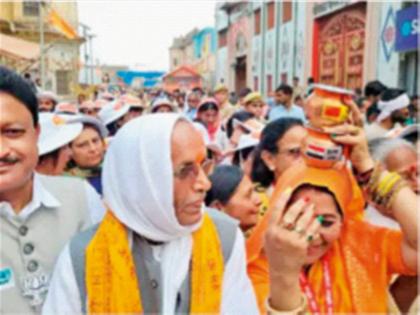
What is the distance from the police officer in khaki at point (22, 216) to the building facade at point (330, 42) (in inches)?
353

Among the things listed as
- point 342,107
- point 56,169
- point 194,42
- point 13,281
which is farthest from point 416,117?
point 194,42

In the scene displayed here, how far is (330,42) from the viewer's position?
13.7 metres

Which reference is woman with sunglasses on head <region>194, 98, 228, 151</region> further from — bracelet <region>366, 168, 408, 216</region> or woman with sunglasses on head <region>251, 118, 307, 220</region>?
bracelet <region>366, 168, 408, 216</region>

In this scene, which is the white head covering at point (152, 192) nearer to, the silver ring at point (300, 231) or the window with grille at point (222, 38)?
the silver ring at point (300, 231)

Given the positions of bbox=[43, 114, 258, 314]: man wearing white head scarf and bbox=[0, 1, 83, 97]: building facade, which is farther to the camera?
bbox=[0, 1, 83, 97]: building facade

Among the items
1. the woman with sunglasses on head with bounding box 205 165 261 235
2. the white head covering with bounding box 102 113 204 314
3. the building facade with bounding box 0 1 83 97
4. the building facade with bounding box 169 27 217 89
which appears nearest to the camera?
the white head covering with bounding box 102 113 204 314

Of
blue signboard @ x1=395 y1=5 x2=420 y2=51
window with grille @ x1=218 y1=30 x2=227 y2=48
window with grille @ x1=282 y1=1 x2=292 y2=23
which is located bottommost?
blue signboard @ x1=395 y1=5 x2=420 y2=51

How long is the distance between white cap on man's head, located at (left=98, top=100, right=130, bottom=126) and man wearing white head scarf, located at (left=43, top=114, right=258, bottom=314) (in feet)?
10.7

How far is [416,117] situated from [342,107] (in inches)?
215

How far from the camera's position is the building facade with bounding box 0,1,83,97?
15411 mm

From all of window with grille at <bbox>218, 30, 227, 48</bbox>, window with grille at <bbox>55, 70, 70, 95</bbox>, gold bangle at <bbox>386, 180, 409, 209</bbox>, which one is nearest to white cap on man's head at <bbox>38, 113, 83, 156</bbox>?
gold bangle at <bbox>386, 180, 409, 209</bbox>

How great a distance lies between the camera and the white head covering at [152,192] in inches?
51.8

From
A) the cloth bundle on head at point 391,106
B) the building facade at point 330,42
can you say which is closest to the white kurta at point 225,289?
the cloth bundle on head at point 391,106

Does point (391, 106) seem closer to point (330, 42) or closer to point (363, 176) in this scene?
point (363, 176)
